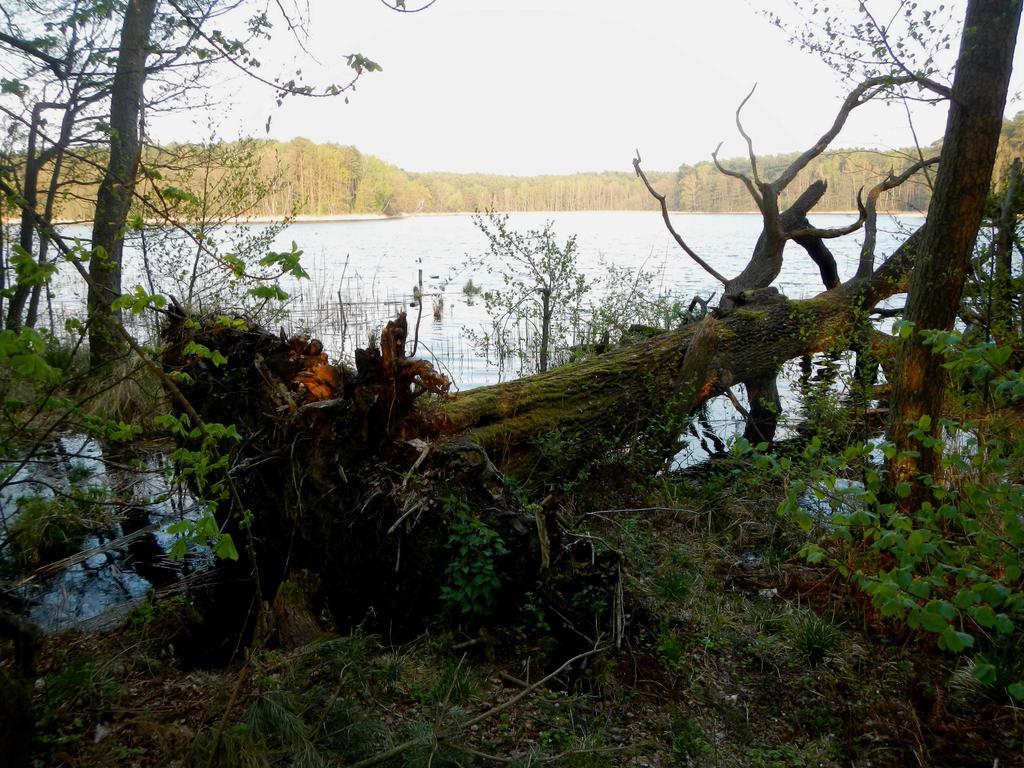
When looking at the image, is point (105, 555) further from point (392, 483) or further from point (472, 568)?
point (472, 568)

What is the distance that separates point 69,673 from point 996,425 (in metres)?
5.72

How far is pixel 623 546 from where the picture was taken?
4.64m

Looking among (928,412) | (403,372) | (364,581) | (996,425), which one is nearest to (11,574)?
(364,581)

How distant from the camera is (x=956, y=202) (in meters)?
3.93

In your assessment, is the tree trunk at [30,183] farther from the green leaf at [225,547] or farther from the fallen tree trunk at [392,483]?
the green leaf at [225,547]

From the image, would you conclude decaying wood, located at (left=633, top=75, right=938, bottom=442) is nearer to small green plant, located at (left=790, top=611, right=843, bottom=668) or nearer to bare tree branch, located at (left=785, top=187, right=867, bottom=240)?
bare tree branch, located at (left=785, top=187, right=867, bottom=240)

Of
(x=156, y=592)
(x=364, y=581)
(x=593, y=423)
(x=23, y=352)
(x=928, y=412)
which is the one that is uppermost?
(x=23, y=352)

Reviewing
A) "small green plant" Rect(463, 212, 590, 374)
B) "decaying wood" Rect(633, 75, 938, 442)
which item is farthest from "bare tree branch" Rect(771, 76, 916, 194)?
"small green plant" Rect(463, 212, 590, 374)

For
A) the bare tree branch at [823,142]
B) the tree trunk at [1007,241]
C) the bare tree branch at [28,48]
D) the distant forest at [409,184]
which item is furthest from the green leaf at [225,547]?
the tree trunk at [1007,241]

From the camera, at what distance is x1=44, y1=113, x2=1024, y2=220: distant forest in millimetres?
8391

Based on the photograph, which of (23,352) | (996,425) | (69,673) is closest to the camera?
(23,352)

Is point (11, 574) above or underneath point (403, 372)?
underneath

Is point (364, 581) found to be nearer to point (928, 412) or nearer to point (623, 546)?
point (623, 546)

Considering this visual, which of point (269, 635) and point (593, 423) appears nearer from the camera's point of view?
point (269, 635)
